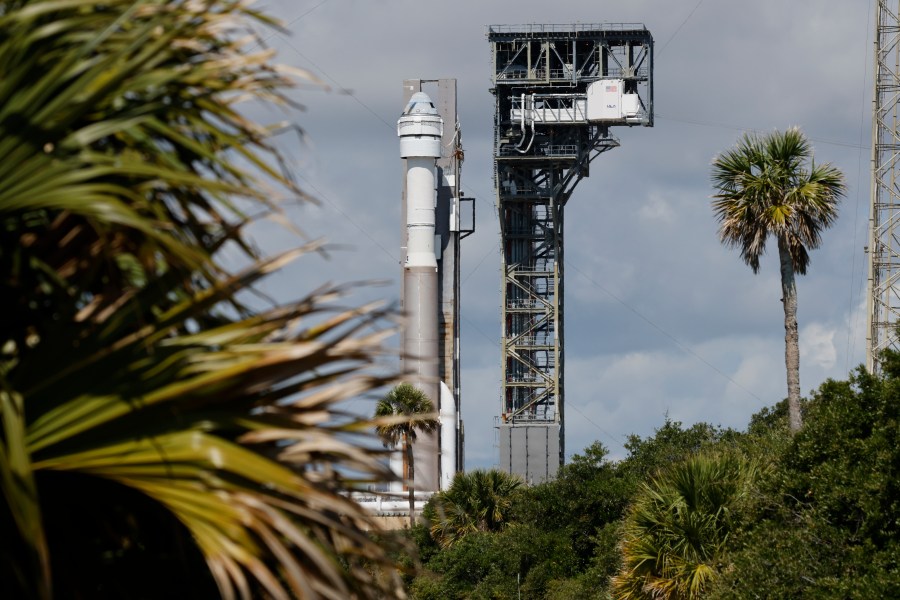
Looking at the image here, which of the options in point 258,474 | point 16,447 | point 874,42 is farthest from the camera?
point 874,42

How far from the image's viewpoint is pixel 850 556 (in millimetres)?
19453

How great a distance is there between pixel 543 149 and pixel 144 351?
9091 cm

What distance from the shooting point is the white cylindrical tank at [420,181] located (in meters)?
83.4

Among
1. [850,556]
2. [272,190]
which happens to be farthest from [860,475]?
[272,190]

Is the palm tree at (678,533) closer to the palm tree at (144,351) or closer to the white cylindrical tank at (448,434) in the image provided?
the palm tree at (144,351)

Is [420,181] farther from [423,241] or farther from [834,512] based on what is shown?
[834,512]

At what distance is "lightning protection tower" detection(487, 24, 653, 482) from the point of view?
92.9m

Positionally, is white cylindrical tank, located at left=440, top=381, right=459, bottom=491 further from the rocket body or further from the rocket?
the rocket body

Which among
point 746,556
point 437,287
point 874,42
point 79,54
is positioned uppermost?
point 874,42

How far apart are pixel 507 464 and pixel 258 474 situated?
284 ft

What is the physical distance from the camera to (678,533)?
19.9 m

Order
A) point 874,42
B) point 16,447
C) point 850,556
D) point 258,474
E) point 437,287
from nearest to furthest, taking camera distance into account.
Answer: point 16,447, point 258,474, point 850,556, point 874,42, point 437,287

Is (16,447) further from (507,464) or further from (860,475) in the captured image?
(507,464)

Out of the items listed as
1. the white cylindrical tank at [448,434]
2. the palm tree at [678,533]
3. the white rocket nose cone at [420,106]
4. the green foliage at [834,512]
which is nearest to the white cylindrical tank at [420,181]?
the white rocket nose cone at [420,106]
